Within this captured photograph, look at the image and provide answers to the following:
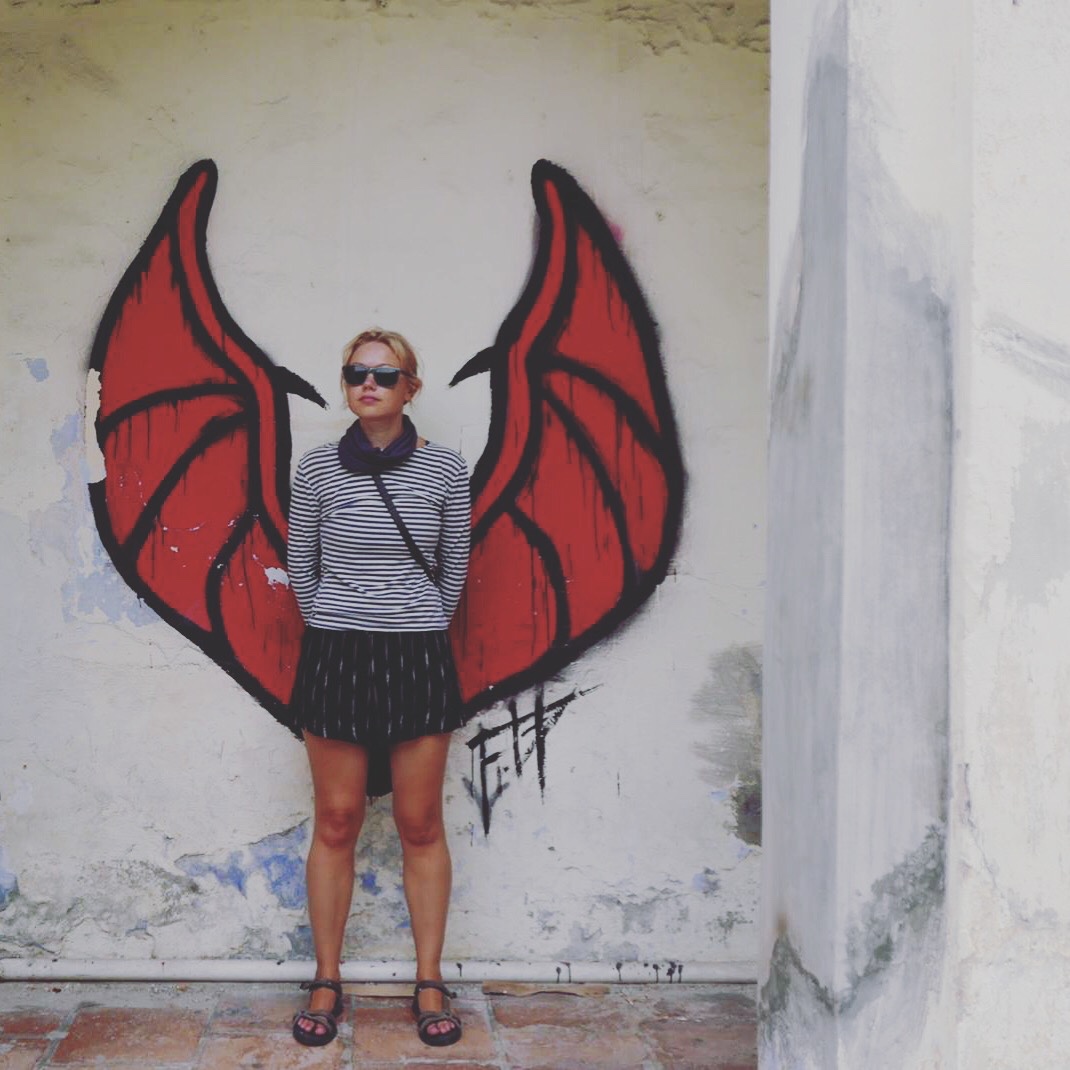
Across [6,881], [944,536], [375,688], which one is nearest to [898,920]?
[944,536]

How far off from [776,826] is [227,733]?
201 cm

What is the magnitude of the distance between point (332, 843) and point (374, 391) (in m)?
1.27

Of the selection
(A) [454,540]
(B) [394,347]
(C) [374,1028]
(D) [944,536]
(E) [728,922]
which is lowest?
(C) [374,1028]

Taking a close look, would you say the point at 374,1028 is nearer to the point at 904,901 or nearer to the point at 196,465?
the point at 196,465

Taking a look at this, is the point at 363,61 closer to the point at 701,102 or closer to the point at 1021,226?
the point at 701,102

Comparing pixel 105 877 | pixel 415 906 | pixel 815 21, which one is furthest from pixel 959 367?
pixel 105 877

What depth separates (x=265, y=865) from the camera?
12.5 feet

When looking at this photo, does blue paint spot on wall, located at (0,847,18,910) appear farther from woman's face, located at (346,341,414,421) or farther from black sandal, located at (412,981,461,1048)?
woman's face, located at (346,341,414,421)

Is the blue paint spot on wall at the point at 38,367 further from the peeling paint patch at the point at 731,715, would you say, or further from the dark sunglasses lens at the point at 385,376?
the peeling paint patch at the point at 731,715

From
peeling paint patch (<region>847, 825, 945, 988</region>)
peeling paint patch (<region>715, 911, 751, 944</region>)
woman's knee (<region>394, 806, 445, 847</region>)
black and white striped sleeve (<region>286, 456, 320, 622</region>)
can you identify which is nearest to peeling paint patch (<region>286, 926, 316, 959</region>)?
woman's knee (<region>394, 806, 445, 847</region>)

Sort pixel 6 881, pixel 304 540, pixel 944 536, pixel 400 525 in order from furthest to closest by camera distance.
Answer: pixel 6 881
pixel 304 540
pixel 400 525
pixel 944 536

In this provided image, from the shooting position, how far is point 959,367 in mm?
2125

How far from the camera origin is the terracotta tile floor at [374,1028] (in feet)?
10.7

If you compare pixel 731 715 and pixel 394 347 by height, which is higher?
pixel 394 347
